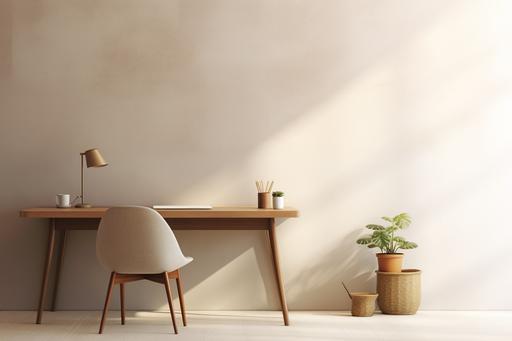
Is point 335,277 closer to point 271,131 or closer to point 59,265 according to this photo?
point 271,131

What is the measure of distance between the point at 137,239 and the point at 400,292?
1800mm

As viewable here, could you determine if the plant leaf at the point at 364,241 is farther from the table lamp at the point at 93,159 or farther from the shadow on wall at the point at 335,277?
the table lamp at the point at 93,159

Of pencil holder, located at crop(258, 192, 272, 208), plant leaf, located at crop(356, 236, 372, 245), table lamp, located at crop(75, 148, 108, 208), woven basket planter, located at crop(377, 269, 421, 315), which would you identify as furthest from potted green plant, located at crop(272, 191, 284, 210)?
table lamp, located at crop(75, 148, 108, 208)

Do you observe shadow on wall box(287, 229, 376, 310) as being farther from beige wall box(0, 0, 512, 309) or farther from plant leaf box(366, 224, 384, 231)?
plant leaf box(366, 224, 384, 231)

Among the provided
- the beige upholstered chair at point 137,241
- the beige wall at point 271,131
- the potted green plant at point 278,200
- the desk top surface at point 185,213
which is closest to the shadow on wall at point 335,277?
the beige wall at point 271,131

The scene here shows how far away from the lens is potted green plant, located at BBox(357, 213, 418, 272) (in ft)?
16.0

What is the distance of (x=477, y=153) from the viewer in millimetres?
5203

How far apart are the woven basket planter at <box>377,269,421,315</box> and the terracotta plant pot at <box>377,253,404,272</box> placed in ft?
0.14

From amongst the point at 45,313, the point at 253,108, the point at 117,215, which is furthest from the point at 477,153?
the point at 45,313

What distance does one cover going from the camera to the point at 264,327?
4469mm

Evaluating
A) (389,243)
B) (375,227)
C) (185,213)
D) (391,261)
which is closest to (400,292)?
(391,261)

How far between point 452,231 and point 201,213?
72.2 inches

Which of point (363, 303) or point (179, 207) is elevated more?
point (179, 207)

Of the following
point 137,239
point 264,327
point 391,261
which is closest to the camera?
point 137,239
